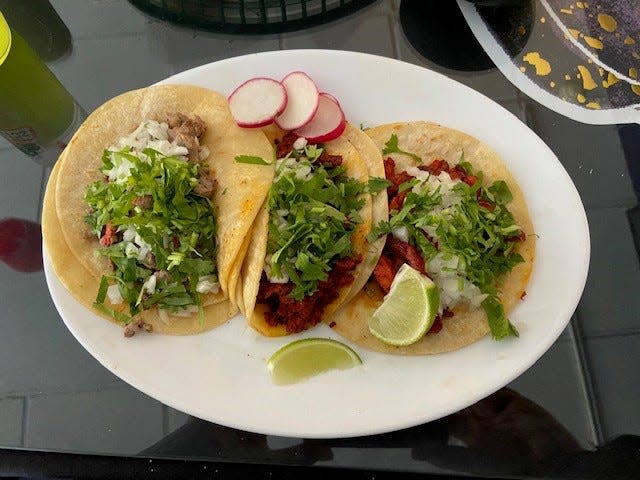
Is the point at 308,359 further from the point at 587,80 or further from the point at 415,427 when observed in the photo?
the point at 587,80

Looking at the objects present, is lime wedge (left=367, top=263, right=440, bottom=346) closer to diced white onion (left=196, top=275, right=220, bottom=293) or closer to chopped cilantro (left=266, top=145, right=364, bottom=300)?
chopped cilantro (left=266, top=145, right=364, bottom=300)

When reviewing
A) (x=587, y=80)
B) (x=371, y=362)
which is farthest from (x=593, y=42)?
(x=371, y=362)

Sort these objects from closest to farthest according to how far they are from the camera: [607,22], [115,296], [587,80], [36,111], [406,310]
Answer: [406,310]
[115,296]
[36,111]
[587,80]
[607,22]

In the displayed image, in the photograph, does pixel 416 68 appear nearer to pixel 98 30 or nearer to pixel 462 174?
pixel 462 174

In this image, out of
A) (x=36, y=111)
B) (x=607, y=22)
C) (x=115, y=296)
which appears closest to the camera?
(x=115, y=296)

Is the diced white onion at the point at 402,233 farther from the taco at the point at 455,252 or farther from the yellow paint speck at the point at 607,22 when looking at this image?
the yellow paint speck at the point at 607,22

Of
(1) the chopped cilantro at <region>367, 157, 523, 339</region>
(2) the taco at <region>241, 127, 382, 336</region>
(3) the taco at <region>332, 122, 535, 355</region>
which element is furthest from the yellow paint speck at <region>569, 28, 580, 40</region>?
(2) the taco at <region>241, 127, 382, 336</region>

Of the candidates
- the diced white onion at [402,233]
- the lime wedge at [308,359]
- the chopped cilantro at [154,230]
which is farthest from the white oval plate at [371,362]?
the diced white onion at [402,233]
